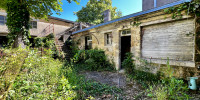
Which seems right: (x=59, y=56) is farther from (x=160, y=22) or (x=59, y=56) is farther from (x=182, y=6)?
(x=182, y=6)

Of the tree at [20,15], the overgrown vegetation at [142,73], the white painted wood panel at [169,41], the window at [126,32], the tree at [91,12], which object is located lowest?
the overgrown vegetation at [142,73]

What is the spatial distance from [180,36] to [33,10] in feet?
29.9

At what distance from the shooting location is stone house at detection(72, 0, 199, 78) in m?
3.46

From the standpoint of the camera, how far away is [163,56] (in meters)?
4.12

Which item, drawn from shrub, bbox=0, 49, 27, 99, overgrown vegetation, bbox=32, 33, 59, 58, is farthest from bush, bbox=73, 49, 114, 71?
shrub, bbox=0, 49, 27, 99

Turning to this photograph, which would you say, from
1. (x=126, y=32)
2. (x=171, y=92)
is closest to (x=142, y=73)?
(x=171, y=92)

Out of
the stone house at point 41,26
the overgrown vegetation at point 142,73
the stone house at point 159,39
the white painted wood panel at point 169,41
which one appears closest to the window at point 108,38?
the stone house at point 159,39

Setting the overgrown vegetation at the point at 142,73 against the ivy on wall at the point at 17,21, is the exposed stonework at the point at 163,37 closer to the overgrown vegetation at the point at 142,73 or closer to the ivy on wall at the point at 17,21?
the overgrown vegetation at the point at 142,73

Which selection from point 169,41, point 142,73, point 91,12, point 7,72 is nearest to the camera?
point 7,72

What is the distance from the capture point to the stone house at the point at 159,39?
3.46 meters

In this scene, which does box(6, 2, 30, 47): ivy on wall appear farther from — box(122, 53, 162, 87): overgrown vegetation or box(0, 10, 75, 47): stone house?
box(122, 53, 162, 87): overgrown vegetation

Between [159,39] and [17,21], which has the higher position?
[17,21]

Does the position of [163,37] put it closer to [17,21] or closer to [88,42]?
[88,42]

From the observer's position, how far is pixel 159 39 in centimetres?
423
